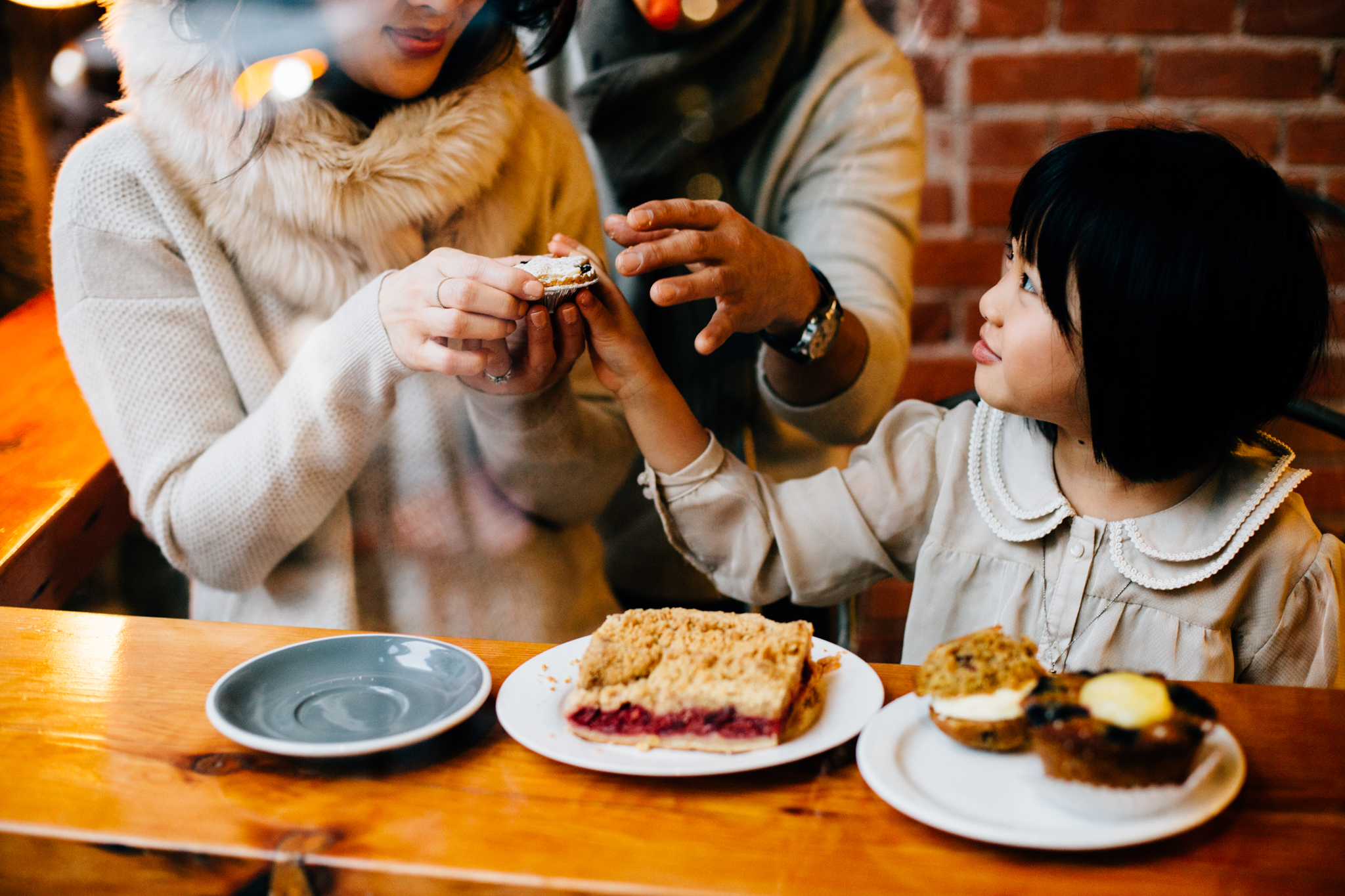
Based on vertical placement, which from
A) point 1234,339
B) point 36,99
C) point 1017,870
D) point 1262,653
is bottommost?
point 1262,653

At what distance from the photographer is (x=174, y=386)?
2.81 feet

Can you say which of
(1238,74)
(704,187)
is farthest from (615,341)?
(1238,74)

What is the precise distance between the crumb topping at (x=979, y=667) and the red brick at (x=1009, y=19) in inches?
31.8

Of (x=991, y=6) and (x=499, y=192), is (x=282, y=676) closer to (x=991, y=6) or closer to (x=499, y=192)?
(x=499, y=192)

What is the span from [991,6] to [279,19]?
75cm

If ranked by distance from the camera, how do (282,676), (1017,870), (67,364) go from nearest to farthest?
1. (1017,870)
2. (282,676)
3. (67,364)

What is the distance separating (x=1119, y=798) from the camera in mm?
429

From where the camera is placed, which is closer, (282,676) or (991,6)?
(282,676)

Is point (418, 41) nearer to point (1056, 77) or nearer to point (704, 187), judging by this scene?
point (704, 187)

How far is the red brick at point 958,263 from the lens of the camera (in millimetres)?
1175

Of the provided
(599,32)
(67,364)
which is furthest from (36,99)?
(599,32)

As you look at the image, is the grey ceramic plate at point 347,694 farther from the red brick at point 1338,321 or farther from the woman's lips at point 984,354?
the red brick at point 1338,321

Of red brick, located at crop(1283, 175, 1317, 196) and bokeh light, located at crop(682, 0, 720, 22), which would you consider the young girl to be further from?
red brick, located at crop(1283, 175, 1317, 196)

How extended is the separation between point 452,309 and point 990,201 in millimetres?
726
